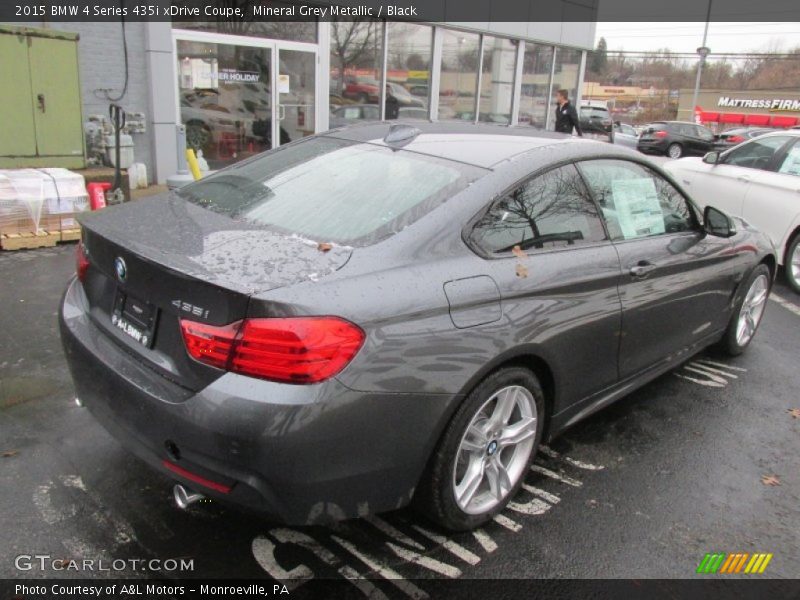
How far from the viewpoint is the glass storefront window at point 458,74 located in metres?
14.4

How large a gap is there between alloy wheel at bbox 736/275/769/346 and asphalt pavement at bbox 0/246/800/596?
0.89m

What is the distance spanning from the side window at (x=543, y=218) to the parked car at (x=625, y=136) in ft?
83.7

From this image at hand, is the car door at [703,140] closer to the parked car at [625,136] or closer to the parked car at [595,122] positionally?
the parked car at [625,136]

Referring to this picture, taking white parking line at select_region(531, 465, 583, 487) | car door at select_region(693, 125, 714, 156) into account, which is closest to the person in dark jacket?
white parking line at select_region(531, 465, 583, 487)

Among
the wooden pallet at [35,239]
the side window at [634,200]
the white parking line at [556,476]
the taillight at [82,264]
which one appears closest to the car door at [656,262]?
the side window at [634,200]

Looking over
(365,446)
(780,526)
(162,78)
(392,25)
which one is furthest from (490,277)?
(392,25)

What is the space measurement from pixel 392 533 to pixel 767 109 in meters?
60.4

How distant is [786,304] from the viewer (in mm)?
6660

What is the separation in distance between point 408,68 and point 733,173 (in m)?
7.68

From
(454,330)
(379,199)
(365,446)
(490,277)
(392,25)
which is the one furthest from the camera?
(392,25)

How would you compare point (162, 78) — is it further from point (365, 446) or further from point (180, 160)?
point (365, 446)

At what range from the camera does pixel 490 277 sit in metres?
2.58

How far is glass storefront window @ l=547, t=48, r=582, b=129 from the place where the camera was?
60.3 feet

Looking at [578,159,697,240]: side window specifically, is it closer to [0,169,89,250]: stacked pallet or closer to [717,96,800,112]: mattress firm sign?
[0,169,89,250]: stacked pallet
